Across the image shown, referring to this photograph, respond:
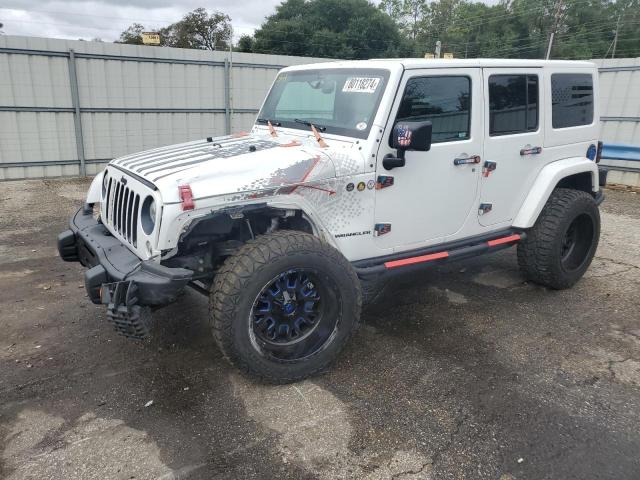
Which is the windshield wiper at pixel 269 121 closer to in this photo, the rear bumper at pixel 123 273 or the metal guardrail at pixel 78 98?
the rear bumper at pixel 123 273

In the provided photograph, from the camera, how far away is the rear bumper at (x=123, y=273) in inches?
112

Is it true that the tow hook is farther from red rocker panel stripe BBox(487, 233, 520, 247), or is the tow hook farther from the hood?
red rocker panel stripe BBox(487, 233, 520, 247)

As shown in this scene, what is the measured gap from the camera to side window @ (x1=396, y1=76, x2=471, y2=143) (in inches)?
146

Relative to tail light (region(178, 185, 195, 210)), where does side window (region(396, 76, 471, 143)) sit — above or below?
above

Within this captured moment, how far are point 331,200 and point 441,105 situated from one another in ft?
3.90

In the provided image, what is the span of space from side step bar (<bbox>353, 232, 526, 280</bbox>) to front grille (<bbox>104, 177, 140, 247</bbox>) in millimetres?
1526

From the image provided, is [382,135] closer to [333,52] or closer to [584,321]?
[584,321]

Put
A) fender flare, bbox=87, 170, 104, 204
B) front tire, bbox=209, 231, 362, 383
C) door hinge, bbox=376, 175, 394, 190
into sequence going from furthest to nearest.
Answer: fender flare, bbox=87, 170, 104, 204, door hinge, bbox=376, 175, 394, 190, front tire, bbox=209, 231, 362, 383

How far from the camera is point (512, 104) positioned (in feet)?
14.1

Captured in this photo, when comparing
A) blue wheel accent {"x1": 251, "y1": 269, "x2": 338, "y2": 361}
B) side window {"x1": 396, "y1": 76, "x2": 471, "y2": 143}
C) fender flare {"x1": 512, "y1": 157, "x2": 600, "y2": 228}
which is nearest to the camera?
blue wheel accent {"x1": 251, "y1": 269, "x2": 338, "y2": 361}

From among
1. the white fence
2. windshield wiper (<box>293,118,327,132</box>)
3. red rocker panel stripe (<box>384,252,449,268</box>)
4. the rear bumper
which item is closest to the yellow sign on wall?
the white fence

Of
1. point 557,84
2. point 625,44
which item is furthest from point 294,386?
point 625,44

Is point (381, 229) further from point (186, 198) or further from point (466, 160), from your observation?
point (186, 198)

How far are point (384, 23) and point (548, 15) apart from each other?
16.5 meters
